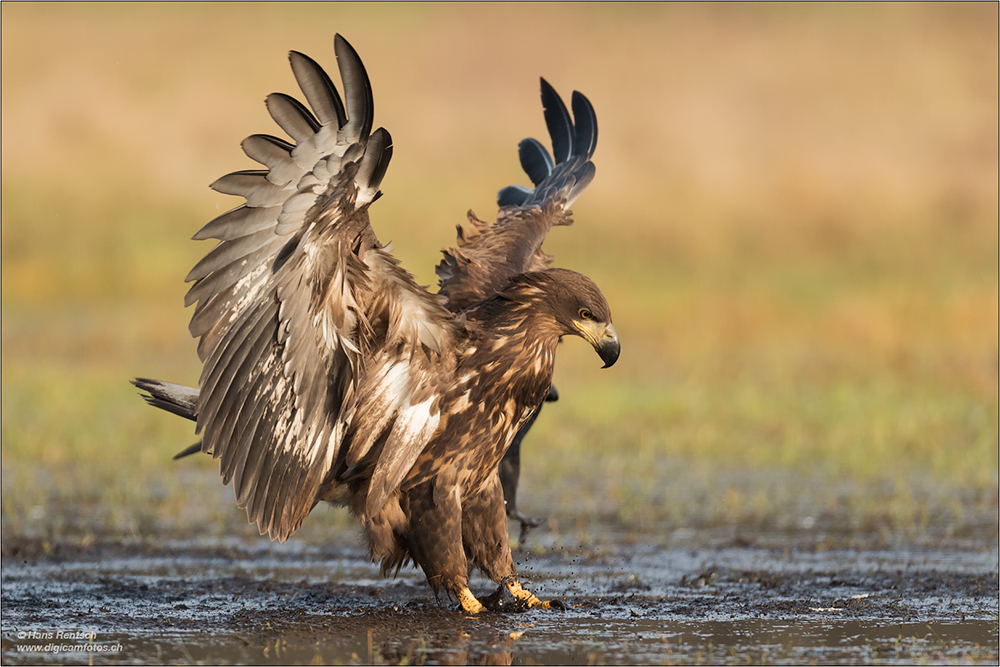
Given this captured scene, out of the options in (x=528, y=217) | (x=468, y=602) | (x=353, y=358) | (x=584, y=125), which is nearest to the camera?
(x=353, y=358)

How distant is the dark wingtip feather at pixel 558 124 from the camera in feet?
22.7

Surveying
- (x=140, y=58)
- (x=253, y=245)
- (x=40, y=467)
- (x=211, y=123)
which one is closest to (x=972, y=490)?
(x=253, y=245)

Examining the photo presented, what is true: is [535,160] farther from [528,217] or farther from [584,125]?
[528,217]

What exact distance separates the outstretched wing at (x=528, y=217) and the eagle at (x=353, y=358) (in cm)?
46

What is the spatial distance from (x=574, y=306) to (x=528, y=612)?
4.07 feet

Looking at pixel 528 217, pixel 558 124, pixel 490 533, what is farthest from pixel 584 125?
pixel 490 533

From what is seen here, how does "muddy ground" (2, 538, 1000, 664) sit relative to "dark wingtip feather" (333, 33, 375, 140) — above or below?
below

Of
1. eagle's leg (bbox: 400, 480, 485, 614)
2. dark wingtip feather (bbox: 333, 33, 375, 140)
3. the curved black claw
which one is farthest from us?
the curved black claw

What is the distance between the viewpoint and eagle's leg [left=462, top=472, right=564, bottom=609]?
16.9 ft

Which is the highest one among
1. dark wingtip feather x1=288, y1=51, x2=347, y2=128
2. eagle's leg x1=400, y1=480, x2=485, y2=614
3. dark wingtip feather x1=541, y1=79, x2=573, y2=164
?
dark wingtip feather x1=541, y1=79, x2=573, y2=164

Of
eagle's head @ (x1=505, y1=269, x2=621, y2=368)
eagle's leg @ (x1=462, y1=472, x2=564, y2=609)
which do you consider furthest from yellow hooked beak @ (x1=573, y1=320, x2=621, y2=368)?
eagle's leg @ (x1=462, y1=472, x2=564, y2=609)

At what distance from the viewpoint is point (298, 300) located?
4.46m

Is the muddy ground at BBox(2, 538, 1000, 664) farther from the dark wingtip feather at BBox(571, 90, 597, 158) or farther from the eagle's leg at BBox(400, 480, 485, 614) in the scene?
the dark wingtip feather at BBox(571, 90, 597, 158)

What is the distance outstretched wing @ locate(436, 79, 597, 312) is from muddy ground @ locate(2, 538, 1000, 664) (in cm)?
138
